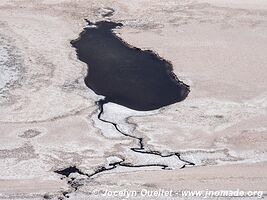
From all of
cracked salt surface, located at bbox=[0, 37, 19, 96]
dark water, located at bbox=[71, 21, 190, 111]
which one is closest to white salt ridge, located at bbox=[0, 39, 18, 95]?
cracked salt surface, located at bbox=[0, 37, 19, 96]

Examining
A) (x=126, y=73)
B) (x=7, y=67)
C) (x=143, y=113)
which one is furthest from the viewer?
(x=7, y=67)

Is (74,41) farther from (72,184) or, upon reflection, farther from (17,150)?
(72,184)

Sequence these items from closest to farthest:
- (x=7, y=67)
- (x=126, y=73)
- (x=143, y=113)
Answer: (x=143, y=113) < (x=126, y=73) < (x=7, y=67)

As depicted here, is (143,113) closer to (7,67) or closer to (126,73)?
(126,73)

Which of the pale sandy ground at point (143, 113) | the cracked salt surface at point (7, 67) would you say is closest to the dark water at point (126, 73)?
the pale sandy ground at point (143, 113)

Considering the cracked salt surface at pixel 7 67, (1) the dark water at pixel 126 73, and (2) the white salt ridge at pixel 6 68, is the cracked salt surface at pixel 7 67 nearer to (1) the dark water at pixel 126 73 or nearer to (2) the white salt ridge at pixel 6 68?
(2) the white salt ridge at pixel 6 68

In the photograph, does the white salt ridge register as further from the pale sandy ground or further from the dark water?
the dark water

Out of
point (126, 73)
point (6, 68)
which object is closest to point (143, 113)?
point (126, 73)
